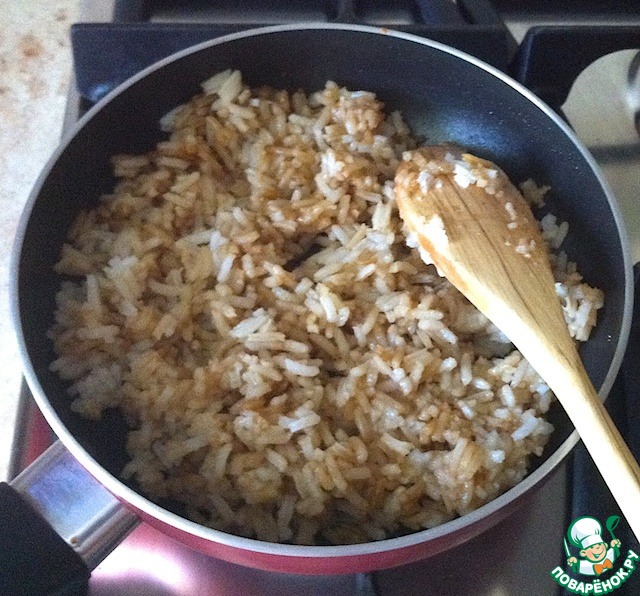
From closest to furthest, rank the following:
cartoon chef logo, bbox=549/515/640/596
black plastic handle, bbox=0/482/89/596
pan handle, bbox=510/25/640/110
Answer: black plastic handle, bbox=0/482/89/596, cartoon chef logo, bbox=549/515/640/596, pan handle, bbox=510/25/640/110

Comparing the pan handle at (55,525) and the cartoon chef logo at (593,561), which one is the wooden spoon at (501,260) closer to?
the cartoon chef logo at (593,561)

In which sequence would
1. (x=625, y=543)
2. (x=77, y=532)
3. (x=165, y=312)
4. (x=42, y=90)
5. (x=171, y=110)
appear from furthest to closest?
(x=42, y=90), (x=171, y=110), (x=165, y=312), (x=625, y=543), (x=77, y=532)

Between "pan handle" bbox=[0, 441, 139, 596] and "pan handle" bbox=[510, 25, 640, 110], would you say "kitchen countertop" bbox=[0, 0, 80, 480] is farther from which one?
"pan handle" bbox=[510, 25, 640, 110]

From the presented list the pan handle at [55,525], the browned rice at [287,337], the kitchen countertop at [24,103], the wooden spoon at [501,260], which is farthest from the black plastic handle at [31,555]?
the wooden spoon at [501,260]

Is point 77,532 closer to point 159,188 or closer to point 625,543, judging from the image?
point 159,188

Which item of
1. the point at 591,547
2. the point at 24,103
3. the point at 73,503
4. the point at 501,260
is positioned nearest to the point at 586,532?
the point at 591,547

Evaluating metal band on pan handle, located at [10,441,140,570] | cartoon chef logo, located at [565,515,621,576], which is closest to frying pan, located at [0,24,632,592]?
metal band on pan handle, located at [10,441,140,570]

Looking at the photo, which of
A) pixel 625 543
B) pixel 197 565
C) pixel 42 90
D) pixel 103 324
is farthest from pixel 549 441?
pixel 42 90
